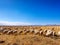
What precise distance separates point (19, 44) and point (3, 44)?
1.97 m

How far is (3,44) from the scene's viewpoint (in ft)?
44.8

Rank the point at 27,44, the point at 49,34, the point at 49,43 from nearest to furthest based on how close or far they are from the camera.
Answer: the point at 27,44 < the point at 49,43 < the point at 49,34

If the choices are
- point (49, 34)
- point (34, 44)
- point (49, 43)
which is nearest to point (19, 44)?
point (34, 44)

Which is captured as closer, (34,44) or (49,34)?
(34,44)

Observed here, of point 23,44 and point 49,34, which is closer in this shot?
point 23,44

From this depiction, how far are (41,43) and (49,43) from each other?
42.9 inches

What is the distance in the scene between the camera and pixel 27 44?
1359 cm

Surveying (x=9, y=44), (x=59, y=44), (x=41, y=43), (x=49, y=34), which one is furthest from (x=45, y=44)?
(x=49, y=34)

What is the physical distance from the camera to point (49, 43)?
14.5 metres

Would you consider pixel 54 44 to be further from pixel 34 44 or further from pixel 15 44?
pixel 15 44

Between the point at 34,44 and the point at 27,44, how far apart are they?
2.96ft

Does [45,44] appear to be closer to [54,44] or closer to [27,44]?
[54,44]

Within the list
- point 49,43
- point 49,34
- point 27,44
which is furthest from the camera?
point 49,34

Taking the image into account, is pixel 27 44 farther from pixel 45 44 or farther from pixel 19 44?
pixel 45 44
